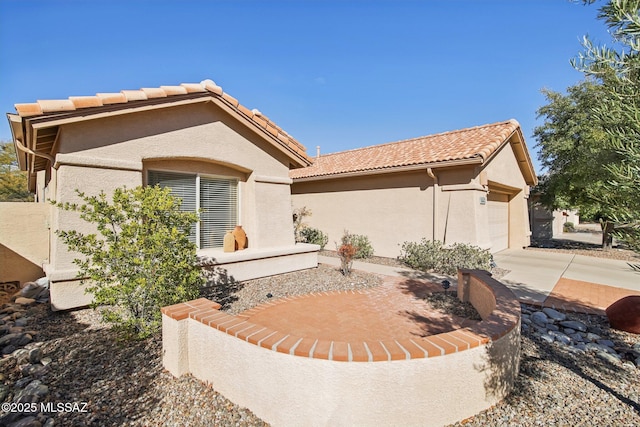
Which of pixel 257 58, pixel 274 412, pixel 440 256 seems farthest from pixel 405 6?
pixel 274 412

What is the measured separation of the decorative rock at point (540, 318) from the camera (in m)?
5.64

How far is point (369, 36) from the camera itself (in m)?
10.5

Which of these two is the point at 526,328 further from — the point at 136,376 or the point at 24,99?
the point at 24,99

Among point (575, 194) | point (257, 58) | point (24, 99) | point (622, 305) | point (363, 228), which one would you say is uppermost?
point (257, 58)

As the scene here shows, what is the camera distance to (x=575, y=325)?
5.44 m

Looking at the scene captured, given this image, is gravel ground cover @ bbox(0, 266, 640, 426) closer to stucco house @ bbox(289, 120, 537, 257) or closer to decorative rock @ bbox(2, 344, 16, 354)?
decorative rock @ bbox(2, 344, 16, 354)

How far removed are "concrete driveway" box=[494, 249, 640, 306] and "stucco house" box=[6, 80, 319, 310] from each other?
6.32 metres

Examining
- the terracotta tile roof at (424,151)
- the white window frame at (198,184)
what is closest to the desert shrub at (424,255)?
the terracotta tile roof at (424,151)

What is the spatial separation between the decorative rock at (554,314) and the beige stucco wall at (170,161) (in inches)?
269

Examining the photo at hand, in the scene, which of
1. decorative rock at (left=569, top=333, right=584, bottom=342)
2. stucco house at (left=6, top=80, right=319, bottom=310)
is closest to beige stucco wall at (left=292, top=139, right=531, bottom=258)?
stucco house at (left=6, top=80, right=319, bottom=310)

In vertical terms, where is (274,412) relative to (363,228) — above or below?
below

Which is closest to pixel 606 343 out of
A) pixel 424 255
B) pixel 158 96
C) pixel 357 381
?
pixel 357 381

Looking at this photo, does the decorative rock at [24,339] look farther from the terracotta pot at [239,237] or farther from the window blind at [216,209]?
the terracotta pot at [239,237]

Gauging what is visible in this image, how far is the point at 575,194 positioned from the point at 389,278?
42.5ft
